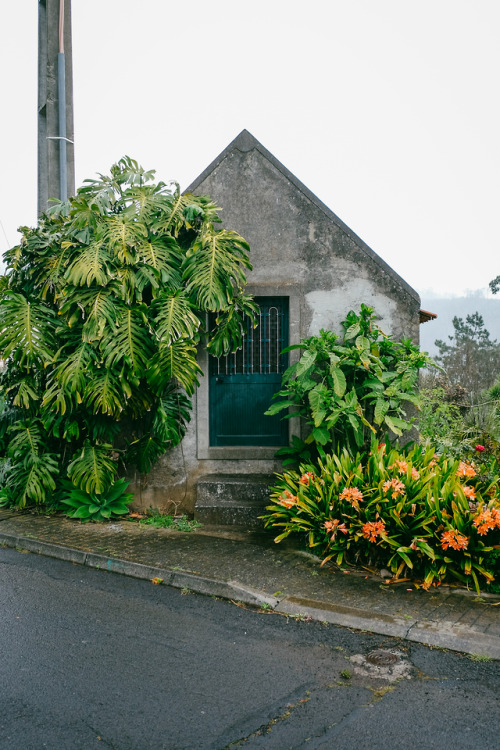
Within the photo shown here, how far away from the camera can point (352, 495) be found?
18.1 ft

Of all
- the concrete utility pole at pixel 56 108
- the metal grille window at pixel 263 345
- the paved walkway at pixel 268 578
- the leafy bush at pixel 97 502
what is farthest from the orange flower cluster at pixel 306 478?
the concrete utility pole at pixel 56 108

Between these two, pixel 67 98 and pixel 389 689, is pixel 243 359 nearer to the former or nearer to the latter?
pixel 67 98

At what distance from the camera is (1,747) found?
2.99 meters

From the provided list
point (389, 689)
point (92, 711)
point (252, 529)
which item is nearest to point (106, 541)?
point (252, 529)

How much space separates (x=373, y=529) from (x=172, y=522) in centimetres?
275

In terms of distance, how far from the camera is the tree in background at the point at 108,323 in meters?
6.80

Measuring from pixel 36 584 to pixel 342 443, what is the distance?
345 cm

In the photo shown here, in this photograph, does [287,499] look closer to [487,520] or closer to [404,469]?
[404,469]

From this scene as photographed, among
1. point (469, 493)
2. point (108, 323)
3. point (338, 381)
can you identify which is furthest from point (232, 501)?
point (469, 493)

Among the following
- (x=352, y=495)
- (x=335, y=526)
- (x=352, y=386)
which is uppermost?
(x=352, y=386)

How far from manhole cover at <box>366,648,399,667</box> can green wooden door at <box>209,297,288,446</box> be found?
12.5 ft

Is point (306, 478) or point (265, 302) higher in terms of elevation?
point (265, 302)

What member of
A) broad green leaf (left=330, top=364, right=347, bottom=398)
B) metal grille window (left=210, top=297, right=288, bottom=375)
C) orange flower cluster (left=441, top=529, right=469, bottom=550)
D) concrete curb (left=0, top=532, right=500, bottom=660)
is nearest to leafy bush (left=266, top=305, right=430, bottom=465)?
broad green leaf (left=330, top=364, right=347, bottom=398)

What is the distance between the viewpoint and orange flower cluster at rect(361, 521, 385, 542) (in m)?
5.32
